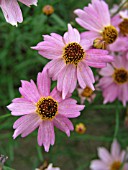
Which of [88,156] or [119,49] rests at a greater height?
[119,49]

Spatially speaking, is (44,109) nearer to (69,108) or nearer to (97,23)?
(69,108)

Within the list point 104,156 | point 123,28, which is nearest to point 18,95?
point 104,156

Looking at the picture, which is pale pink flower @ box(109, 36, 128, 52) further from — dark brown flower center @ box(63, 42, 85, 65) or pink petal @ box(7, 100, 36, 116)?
pink petal @ box(7, 100, 36, 116)

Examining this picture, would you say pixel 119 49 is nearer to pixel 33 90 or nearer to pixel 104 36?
pixel 104 36

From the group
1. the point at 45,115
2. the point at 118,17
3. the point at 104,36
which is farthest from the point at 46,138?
the point at 118,17

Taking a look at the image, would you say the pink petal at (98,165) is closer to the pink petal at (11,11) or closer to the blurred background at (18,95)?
the blurred background at (18,95)
